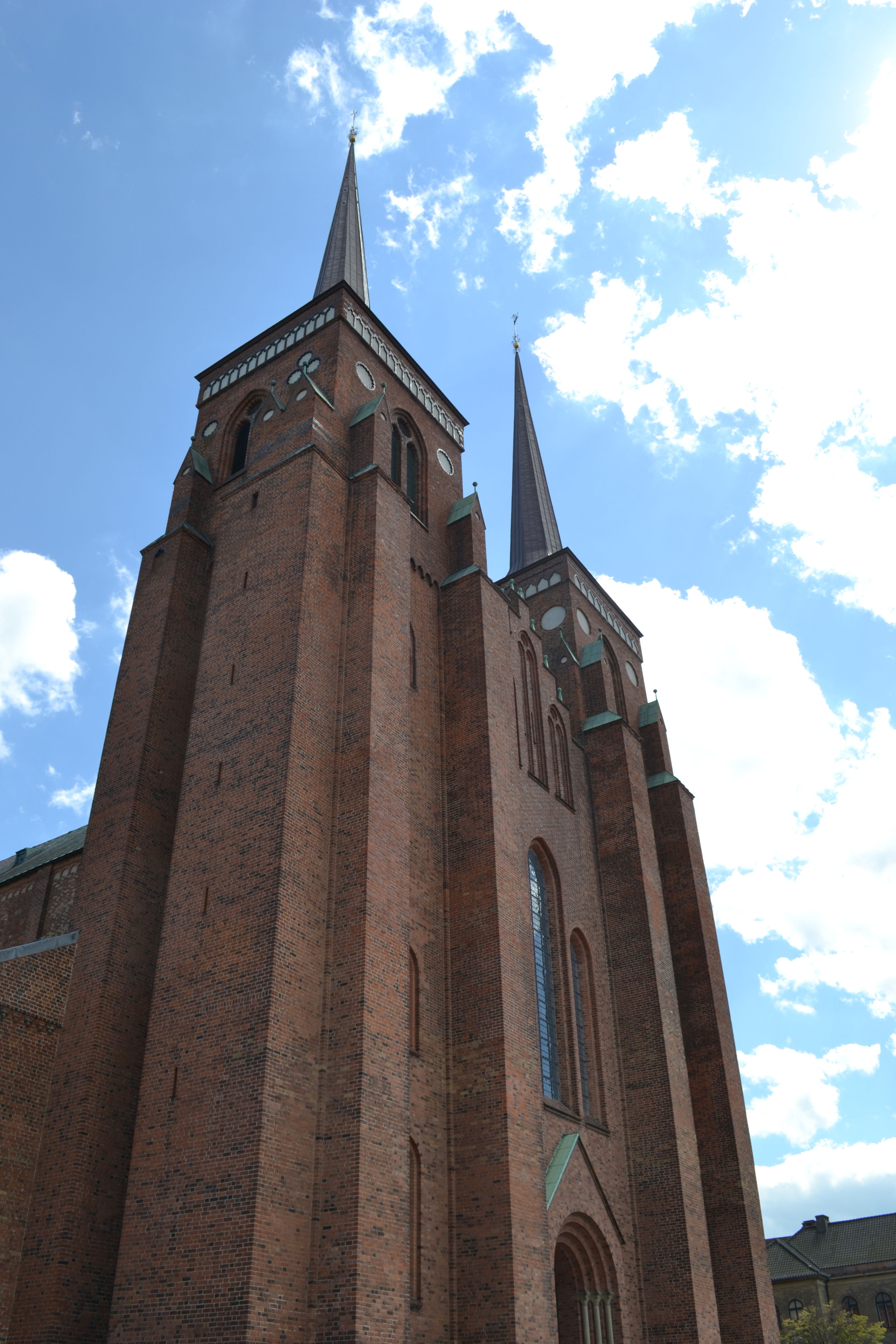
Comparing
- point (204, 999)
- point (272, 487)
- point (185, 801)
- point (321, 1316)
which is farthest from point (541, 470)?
point (321, 1316)

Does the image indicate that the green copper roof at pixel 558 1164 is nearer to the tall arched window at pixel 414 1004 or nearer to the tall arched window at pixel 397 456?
the tall arched window at pixel 414 1004

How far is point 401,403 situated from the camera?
24.9 m

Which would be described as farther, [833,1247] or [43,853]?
[833,1247]

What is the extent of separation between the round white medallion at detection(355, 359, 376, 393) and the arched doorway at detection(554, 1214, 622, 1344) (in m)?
17.7

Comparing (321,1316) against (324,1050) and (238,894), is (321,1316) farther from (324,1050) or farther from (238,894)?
(238,894)

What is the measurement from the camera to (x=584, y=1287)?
1842 centimetres

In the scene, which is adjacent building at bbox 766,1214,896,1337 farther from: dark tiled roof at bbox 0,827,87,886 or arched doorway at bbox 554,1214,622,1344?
dark tiled roof at bbox 0,827,87,886

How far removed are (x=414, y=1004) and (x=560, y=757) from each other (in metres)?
9.99

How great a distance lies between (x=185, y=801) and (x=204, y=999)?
12.3ft

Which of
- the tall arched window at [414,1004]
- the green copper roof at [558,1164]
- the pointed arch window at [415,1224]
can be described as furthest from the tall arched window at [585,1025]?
the pointed arch window at [415,1224]

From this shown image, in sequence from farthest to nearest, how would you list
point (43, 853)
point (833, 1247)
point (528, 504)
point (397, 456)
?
point (833, 1247) < point (528, 504) < point (43, 853) < point (397, 456)

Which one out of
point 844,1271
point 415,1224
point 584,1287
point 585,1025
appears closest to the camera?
point 415,1224

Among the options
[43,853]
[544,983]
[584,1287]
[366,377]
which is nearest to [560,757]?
[544,983]

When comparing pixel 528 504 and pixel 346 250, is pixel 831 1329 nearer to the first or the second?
pixel 528 504
